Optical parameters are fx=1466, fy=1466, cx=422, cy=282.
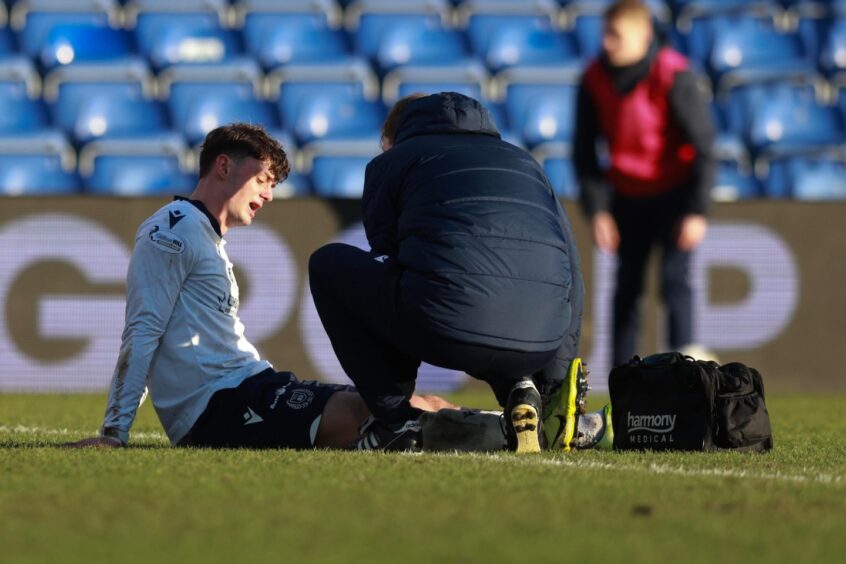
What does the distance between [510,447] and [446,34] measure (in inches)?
324

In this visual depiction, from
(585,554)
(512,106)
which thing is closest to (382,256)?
(585,554)

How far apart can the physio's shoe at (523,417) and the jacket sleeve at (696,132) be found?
3069 millimetres

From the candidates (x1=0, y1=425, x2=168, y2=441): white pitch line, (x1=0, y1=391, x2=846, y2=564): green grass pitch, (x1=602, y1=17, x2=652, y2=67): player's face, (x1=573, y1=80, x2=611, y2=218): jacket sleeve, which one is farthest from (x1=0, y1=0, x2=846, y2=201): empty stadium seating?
(x1=0, y1=391, x2=846, y2=564): green grass pitch

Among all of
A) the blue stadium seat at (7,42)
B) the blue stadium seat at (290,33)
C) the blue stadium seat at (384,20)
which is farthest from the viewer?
the blue stadium seat at (384,20)

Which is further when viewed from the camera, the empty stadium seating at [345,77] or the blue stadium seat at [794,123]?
the blue stadium seat at [794,123]

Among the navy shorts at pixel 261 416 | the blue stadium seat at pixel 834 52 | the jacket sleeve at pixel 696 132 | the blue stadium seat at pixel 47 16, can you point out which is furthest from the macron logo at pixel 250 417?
the blue stadium seat at pixel 834 52

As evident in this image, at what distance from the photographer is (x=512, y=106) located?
12195 mm

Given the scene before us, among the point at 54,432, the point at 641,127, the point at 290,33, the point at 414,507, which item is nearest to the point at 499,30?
the point at 290,33

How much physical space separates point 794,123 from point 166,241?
845 centimetres

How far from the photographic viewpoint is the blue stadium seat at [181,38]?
12.4 meters

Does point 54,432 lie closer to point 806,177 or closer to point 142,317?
point 142,317

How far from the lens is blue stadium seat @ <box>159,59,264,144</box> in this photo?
11.8m

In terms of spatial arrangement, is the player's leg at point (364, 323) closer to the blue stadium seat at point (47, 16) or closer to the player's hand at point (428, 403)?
the player's hand at point (428, 403)

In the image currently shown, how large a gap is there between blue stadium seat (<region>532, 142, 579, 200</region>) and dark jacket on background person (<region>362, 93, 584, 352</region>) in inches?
243
